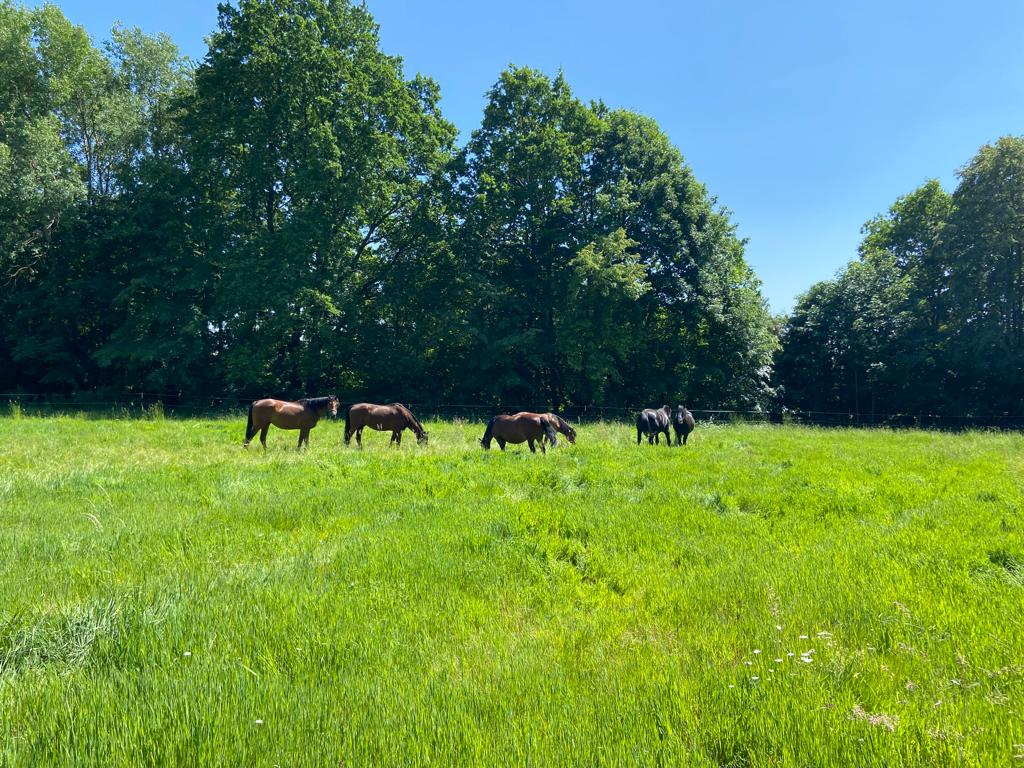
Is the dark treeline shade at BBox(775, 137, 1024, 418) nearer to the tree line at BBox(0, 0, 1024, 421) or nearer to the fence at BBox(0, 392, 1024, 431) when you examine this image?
the tree line at BBox(0, 0, 1024, 421)

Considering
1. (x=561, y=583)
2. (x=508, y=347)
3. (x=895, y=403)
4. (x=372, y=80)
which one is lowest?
(x=561, y=583)

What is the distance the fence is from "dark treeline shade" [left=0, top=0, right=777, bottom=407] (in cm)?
125

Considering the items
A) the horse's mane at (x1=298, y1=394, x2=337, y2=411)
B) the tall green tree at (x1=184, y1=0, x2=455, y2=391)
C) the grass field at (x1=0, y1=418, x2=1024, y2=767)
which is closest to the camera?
the grass field at (x1=0, y1=418, x2=1024, y2=767)

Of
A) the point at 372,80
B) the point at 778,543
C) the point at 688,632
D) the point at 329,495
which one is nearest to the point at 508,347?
the point at 372,80

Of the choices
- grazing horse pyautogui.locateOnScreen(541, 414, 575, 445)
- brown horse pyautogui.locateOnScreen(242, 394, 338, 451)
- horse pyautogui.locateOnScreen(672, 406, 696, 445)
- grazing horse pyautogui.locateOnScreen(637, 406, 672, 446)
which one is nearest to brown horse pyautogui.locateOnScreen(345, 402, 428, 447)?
brown horse pyautogui.locateOnScreen(242, 394, 338, 451)

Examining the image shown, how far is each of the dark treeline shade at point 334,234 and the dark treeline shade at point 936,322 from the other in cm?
652

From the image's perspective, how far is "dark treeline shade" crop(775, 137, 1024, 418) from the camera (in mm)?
27688

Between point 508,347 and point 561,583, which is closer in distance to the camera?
point 561,583

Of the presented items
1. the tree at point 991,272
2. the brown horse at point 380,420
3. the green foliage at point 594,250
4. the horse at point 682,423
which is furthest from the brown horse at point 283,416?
the tree at point 991,272

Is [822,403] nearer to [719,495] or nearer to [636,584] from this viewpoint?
[719,495]

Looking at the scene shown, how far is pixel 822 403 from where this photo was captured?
33531 millimetres

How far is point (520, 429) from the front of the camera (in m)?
13.9

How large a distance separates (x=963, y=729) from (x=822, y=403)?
1434 inches

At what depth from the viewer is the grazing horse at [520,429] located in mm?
13875
